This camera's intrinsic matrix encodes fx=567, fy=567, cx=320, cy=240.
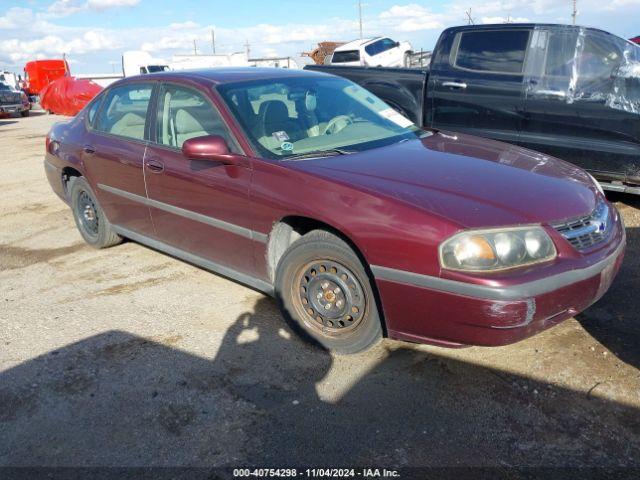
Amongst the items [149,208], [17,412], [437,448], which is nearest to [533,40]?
[149,208]

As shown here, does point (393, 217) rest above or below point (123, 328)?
→ above

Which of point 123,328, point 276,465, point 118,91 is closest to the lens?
point 276,465

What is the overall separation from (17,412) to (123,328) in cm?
97

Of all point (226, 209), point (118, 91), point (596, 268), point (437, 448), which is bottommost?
point (437, 448)

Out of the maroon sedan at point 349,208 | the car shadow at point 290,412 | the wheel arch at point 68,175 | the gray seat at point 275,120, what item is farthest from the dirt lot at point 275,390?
the wheel arch at point 68,175

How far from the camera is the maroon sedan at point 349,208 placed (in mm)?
2717

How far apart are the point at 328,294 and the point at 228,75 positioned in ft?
6.18

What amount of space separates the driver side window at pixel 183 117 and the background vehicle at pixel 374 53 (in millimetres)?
17216

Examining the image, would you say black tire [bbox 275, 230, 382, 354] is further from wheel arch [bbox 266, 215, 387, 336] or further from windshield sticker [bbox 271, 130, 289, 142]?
windshield sticker [bbox 271, 130, 289, 142]

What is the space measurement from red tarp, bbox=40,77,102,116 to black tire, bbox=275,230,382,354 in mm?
19158

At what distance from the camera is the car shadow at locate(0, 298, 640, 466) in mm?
2498

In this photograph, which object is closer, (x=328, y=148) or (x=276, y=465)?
(x=276, y=465)

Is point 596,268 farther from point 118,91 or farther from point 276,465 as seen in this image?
point 118,91

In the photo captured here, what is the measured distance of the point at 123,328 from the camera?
379cm
